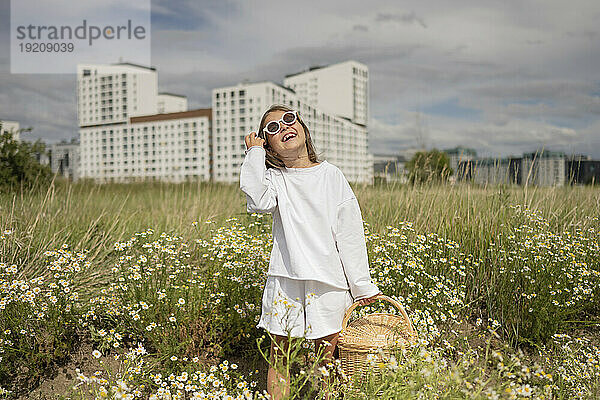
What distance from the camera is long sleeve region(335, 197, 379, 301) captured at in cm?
231

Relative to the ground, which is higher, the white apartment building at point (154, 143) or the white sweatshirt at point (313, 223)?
the white apartment building at point (154, 143)

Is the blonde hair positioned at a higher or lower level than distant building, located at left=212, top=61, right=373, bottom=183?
lower

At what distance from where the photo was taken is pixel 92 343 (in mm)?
3229

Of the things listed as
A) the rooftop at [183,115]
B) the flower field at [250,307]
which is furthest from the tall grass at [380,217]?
the rooftop at [183,115]

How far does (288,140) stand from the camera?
238cm

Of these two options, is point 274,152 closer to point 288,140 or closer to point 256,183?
point 288,140

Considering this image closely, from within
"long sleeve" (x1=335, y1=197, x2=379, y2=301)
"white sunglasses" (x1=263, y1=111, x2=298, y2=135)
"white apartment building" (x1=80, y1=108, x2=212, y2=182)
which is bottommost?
"long sleeve" (x1=335, y1=197, x2=379, y2=301)

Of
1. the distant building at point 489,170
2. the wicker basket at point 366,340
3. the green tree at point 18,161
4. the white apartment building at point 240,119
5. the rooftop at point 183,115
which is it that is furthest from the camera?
the rooftop at point 183,115

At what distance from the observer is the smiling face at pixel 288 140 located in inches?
93.6

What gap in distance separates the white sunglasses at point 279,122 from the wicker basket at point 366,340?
972 millimetres

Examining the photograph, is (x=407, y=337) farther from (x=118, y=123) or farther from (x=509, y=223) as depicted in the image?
(x=118, y=123)

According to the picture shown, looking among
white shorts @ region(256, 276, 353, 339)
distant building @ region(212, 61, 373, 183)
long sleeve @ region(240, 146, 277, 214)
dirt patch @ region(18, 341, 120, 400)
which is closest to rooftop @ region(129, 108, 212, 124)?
distant building @ region(212, 61, 373, 183)

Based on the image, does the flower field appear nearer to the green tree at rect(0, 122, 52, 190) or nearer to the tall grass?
the tall grass

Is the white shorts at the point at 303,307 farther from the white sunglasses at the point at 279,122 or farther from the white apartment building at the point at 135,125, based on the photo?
the white apartment building at the point at 135,125
